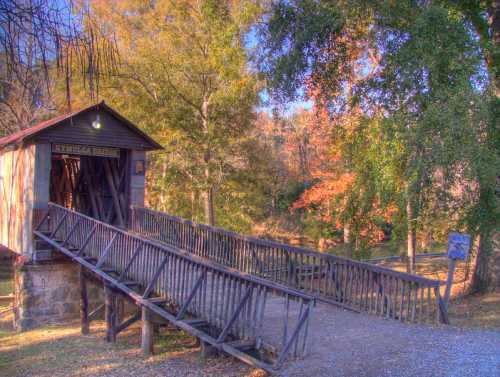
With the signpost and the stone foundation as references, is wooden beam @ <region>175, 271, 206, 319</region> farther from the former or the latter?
the stone foundation

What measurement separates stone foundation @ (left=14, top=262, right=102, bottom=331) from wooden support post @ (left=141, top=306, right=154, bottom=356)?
4.42m

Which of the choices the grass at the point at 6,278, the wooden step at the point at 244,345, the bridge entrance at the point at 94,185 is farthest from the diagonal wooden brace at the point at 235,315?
the grass at the point at 6,278

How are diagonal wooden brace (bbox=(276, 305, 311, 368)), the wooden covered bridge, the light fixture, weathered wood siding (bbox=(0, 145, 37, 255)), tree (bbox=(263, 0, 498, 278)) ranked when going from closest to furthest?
diagonal wooden brace (bbox=(276, 305, 311, 368)), the wooden covered bridge, tree (bbox=(263, 0, 498, 278)), weathered wood siding (bbox=(0, 145, 37, 255)), the light fixture

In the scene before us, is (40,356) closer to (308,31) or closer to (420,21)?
(308,31)

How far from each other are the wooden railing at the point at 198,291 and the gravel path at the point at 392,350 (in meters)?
0.39

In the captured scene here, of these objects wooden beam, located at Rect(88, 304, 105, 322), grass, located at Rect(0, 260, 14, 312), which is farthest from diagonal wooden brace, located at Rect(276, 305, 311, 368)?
grass, located at Rect(0, 260, 14, 312)

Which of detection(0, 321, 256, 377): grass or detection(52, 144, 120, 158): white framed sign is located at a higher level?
detection(52, 144, 120, 158): white framed sign

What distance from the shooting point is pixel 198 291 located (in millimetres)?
8367

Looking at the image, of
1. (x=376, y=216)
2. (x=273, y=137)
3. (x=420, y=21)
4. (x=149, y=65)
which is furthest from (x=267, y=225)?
Result: (x=420, y=21)

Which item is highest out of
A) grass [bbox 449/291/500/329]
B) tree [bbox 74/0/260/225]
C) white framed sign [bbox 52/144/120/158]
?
tree [bbox 74/0/260/225]

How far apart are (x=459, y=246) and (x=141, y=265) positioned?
18.3ft

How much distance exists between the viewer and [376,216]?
1266 cm

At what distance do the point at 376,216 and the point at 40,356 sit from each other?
813 centimetres

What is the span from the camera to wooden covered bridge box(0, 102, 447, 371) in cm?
729
